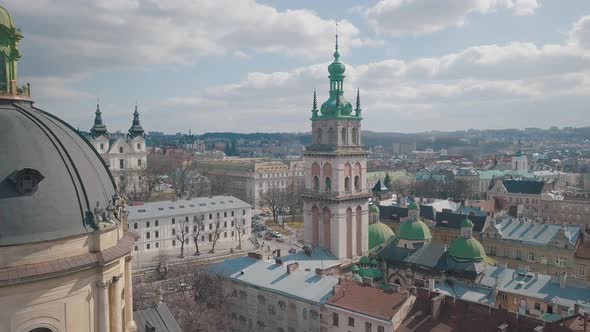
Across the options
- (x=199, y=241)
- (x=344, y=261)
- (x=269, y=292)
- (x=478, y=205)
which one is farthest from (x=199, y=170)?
(x=269, y=292)

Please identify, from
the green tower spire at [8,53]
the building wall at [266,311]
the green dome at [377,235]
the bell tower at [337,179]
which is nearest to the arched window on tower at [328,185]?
the bell tower at [337,179]

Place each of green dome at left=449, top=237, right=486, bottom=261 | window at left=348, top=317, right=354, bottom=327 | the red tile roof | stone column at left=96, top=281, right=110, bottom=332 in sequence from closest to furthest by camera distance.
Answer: stone column at left=96, top=281, right=110, bottom=332
the red tile roof
window at left=348, top=317, right=354, bottom=327
green dome at left=449, top=237, right=486, bottom=261

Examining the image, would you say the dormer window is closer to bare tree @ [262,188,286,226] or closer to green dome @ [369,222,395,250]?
A: green dome @ [369,222,395,250]

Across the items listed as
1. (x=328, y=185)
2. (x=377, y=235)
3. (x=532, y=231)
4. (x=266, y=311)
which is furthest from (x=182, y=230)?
(x=532, y=231)

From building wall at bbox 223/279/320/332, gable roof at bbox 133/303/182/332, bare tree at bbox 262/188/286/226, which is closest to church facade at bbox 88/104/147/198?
bare tree at bbox 262/188/286/226

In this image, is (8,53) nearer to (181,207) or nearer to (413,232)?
(413,232)

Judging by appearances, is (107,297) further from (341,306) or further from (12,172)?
(341,306)
